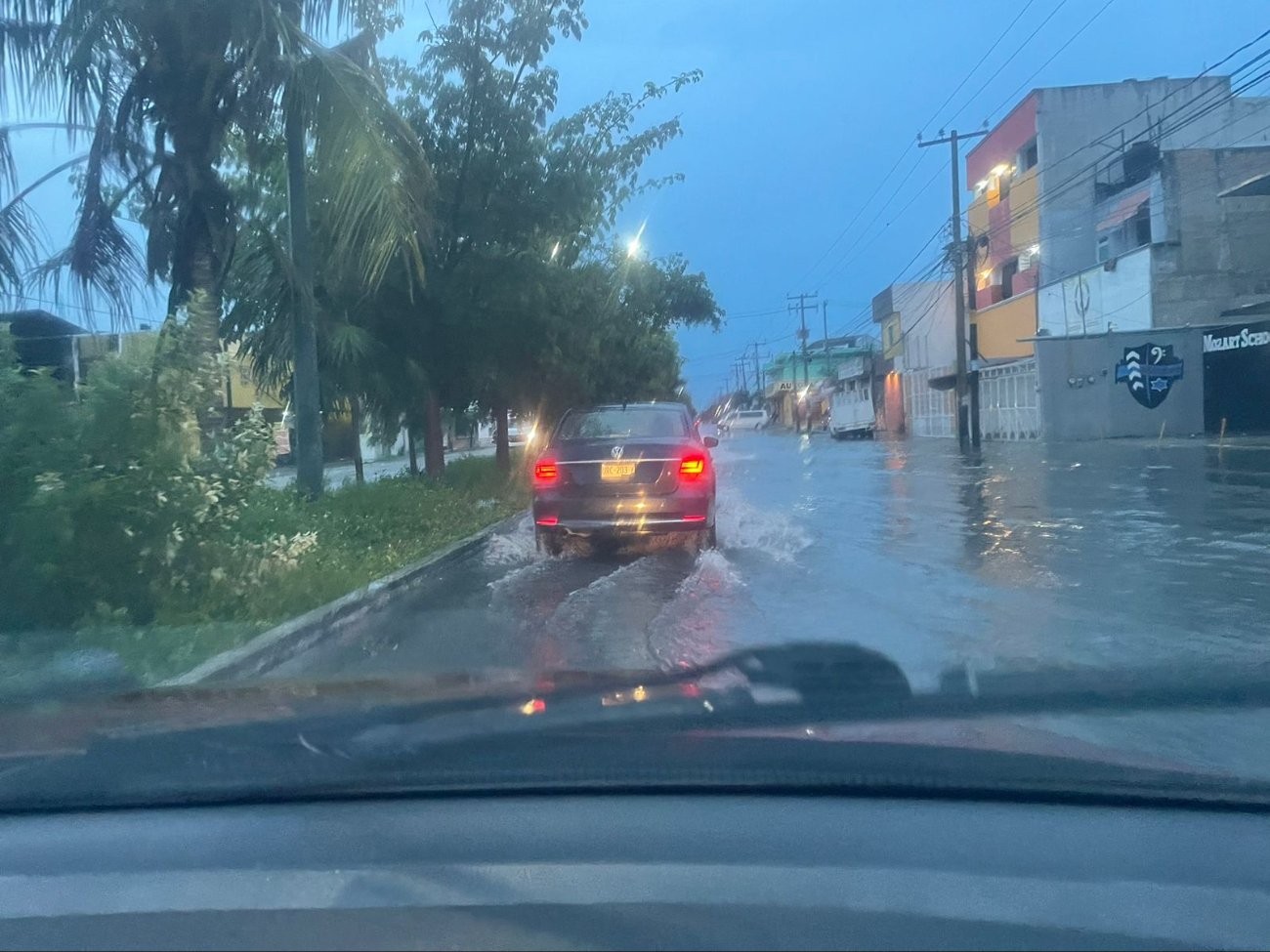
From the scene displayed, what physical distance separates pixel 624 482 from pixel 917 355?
4943 centimetres

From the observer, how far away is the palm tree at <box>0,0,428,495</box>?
10242 mm

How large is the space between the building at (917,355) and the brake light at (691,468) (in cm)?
3646

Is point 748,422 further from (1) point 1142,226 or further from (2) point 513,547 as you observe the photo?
(2) point 513,547

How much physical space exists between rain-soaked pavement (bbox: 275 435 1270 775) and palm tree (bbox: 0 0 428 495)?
12.4ft

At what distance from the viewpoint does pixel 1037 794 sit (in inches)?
A: 126

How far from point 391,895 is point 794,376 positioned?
93119 millimetres

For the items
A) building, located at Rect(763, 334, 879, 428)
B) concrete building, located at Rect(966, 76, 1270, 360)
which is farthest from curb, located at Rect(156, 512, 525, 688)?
building, located at Rect(763, 334, 879, 428)

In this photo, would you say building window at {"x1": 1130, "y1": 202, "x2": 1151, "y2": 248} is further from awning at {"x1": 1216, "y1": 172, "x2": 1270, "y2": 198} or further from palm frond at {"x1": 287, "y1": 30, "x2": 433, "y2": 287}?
palm frond at {"x1": 287, "y1": 30, "x2": 433, "y2": 287}

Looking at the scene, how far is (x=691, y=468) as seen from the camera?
11750 mm

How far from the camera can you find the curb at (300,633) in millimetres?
6805

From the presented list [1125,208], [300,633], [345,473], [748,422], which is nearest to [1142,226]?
[1125,208]

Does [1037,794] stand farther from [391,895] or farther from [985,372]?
[985,372]

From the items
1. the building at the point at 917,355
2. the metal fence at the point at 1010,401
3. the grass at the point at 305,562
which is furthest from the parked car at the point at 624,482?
the building at the point at 917,355

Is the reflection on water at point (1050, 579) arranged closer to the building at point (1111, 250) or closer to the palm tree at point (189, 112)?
the palm tree at point (189, 112)
